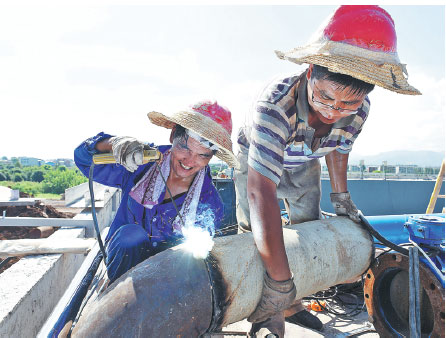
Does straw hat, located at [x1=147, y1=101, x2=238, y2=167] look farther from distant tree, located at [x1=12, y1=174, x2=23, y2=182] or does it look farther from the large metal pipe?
distant tree, located at [x1=12, y1=174, x2=23, y2=182]

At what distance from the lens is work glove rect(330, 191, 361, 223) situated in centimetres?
235

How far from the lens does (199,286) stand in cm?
143

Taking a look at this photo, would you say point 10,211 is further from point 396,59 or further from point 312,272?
point 396,59

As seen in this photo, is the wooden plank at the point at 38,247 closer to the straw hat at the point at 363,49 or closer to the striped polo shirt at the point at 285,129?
the striped polo shirt at the point at 285,129

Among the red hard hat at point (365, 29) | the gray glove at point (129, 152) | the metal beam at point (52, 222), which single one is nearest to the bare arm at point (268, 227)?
the gray glove at point (129, 152)

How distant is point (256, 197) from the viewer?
1732 mm

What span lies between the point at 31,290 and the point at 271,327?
1694mm

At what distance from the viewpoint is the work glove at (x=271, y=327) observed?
1.66 meters

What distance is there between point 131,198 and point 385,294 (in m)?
1.95

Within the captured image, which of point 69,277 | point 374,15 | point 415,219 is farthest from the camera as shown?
point 69,277

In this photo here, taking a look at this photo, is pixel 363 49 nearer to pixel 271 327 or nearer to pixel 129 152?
pixel 129 152

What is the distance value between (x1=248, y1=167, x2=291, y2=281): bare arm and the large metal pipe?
0.08m

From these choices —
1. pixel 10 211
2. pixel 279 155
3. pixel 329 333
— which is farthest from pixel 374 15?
pixel 10 211

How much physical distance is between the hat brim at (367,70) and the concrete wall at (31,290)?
89.1 inches
